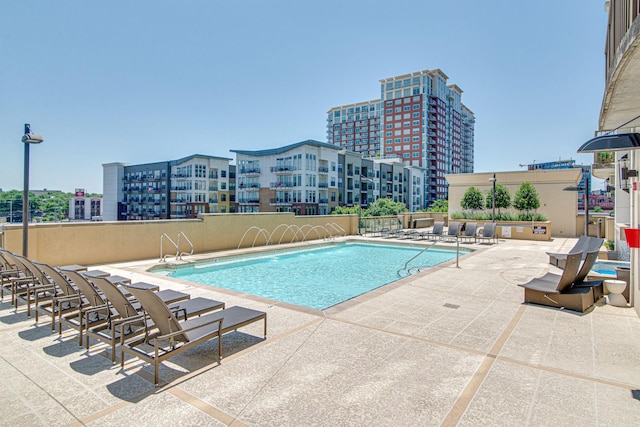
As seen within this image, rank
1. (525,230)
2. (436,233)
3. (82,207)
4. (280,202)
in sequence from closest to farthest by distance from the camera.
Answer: (436,233) < (525,230) < (280,202) < (82,207)

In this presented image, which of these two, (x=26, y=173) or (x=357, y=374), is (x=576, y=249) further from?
(x=26, y=173)

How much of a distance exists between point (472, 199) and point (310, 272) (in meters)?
18.7

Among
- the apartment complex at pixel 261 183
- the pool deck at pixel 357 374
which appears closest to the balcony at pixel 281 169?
the apartment complex at pixel 261 183

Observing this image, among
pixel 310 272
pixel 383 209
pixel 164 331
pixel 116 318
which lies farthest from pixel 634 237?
pixel 383 209

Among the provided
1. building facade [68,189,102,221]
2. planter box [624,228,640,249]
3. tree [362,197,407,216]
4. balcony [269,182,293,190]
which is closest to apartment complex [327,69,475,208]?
balcony [269,182,293,190]

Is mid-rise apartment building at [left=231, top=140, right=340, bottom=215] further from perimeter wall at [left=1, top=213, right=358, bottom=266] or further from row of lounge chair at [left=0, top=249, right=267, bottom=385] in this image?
row of lounge chair at [left=0, top=249, right=267, bottom=385]

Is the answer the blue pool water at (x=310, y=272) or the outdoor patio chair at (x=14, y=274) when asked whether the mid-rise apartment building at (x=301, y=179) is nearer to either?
the blue pool water at (x=310, y=272)

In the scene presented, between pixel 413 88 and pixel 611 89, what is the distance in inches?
3770

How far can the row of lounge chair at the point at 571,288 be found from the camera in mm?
6211

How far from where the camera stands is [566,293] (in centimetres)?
646

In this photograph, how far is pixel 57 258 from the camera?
10266 mm

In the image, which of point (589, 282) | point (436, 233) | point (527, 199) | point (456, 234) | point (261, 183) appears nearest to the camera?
point (589, 282)

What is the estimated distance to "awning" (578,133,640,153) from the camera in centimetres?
448

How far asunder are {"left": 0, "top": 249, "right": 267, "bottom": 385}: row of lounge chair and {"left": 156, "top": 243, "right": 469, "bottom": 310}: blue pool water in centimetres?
357
